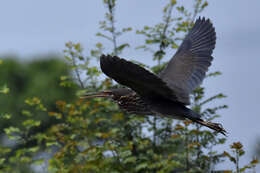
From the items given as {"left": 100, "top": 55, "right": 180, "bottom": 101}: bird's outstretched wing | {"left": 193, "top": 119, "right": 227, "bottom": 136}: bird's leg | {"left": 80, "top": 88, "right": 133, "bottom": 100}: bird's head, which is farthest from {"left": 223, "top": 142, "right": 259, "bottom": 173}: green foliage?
{"left": 80, "top": 88, "right": 133, "bottom": 100}: bird's head

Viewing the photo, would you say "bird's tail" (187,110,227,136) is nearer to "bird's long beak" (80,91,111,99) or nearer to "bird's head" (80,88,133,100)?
"bird's head" (80,88,133,100)

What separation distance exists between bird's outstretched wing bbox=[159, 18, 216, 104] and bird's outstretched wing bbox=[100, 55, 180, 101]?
413 millimetres

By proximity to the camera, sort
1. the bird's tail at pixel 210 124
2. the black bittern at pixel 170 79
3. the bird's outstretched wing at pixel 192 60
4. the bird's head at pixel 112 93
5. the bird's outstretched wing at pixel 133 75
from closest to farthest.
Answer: the bird's outstretched wing at pixel 133 75 < the black bittern at pixel 170 79 < the bird's tail at pixel 210 124 < the bird's head at pixel 112 93 < the bird's outstretched wing at pixel 192 60

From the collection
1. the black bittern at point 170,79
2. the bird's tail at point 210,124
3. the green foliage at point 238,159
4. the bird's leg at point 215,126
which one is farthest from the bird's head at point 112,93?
the green foliage at point 238,159

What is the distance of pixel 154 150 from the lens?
5684 mm

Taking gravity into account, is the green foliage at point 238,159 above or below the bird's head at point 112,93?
below

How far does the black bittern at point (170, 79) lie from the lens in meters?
4.50

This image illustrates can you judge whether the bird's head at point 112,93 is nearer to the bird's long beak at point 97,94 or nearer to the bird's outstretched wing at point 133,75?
the bird's long beak at point 97,94

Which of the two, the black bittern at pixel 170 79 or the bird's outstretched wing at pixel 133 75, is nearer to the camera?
the bird's outstretched wing at pixel 133 75

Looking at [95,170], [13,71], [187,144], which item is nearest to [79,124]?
[95,170]

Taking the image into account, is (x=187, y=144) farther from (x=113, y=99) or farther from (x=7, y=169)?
(x=7, y=169)

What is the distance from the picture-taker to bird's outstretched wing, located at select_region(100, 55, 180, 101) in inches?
172

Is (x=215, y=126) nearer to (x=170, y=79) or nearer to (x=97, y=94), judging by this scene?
(x=170, y=79)

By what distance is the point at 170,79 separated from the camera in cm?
548
